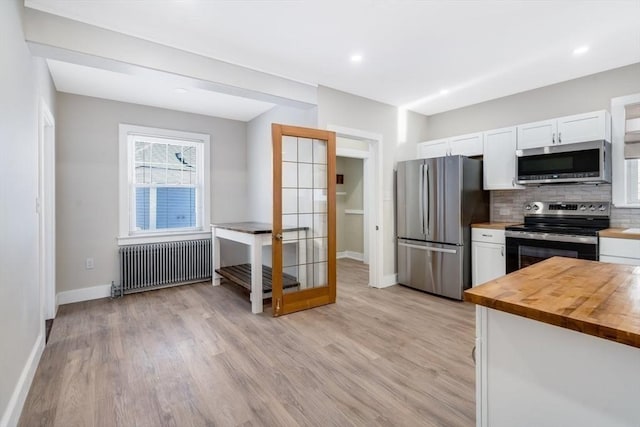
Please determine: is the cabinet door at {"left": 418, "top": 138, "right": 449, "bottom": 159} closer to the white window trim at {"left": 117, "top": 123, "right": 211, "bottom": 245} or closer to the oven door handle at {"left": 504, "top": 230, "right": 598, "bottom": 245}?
the oven door handle at {"left": 504, "top": 230, "right": 598, "bottom": 245}

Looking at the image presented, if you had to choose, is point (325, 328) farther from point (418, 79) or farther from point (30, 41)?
point (30, 41)

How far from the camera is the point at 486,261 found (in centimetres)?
373

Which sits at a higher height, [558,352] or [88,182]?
[88,182]

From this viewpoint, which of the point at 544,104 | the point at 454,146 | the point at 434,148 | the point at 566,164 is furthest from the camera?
the point at 434,148

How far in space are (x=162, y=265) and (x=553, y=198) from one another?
523cm

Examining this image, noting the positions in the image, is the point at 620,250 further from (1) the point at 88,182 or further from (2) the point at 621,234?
(1) the point at 88,182

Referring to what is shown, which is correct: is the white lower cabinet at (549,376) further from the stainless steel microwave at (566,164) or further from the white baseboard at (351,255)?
the white baseboard at (351,255)

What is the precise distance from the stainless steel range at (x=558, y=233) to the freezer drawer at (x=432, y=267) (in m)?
0.56

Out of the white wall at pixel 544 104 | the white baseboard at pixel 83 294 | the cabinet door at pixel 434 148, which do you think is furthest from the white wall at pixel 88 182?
the white wall at pixel 544 104

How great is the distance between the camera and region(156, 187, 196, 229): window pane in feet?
15.3

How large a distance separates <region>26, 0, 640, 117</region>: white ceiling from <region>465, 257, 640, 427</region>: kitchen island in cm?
211

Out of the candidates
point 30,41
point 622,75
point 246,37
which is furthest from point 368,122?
point 30,41

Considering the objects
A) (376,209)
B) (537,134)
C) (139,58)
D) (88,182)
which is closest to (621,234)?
(537,134)

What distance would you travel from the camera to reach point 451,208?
384 cm
